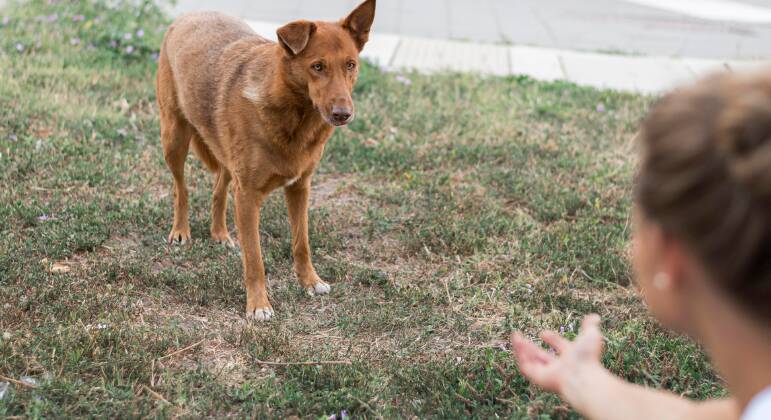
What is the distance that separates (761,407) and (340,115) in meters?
2.76

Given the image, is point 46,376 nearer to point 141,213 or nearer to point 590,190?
point 141,213

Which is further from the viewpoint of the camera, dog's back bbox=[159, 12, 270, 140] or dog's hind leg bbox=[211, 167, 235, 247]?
dog's hind leg bbox=[211, 167, 235, 247]

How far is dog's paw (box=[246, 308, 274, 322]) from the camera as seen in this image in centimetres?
412

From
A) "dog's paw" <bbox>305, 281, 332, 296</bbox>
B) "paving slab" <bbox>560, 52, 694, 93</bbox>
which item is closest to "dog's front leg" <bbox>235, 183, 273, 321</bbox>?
"dog's paw" <bbox>305, 281, 332, 296</bbox>

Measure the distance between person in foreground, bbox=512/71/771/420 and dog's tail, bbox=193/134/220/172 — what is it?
13.1ft

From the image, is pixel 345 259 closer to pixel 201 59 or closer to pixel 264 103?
pixel 264 103

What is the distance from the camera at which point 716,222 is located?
114 cm

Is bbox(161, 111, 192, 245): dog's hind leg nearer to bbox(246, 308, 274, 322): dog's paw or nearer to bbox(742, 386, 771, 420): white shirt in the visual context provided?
bbox(246, 308, 274, 322): dog's paw

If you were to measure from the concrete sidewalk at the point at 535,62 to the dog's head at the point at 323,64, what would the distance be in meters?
4.14

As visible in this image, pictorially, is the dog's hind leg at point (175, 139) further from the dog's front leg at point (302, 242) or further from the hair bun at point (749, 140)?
the hair bun at point (749, 140)

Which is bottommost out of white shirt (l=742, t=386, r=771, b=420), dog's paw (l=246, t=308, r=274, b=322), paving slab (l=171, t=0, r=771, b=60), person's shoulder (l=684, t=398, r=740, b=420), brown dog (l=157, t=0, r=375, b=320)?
paving slab (l=171, t=0, r=771, b=60)

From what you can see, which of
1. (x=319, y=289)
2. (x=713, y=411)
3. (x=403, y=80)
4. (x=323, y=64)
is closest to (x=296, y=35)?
(x=323, y=64)

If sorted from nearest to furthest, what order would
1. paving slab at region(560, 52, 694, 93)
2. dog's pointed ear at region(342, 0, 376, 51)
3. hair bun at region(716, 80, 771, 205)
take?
hair bun at region(716, 80, 771, 205)
dog's pointed ear at region(342, 0, 376, 51)
paving slab at region(560, 52, 694, 93)

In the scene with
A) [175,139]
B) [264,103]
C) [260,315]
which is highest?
[264,103]
